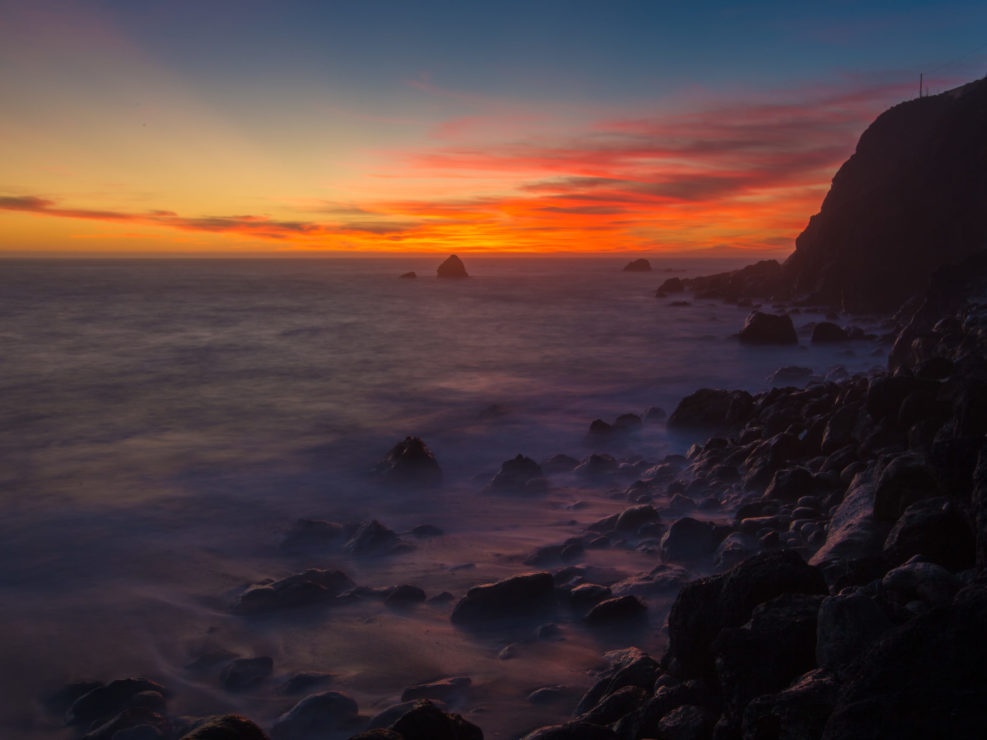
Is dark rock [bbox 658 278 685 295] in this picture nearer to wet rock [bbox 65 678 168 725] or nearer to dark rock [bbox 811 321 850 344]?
dark rock [bbox 811 321 850 344]

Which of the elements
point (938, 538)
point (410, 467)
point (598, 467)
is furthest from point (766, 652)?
point (410, 467)

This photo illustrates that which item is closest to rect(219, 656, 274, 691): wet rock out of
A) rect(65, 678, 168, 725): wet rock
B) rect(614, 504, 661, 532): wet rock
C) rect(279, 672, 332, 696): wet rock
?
rect(279, 672, 332, 696): wet rock

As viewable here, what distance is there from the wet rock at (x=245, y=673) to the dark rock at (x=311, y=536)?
2.93 meters

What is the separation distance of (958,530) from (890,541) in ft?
1.57

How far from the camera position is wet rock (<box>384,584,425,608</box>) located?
7395 millimetres

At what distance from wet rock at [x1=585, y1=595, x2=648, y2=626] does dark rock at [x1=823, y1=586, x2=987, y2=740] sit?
3.57m

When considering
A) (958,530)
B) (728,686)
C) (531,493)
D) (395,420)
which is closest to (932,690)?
(728,686)

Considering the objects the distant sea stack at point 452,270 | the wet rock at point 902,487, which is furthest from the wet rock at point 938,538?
the distant sea stack at point 452,270

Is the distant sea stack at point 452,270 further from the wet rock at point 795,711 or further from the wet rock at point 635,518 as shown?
the wet rock at point 795,711

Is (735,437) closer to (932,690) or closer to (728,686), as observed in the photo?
(728,686)

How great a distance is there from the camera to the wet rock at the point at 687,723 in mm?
3957

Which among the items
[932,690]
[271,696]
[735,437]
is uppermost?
[932,690]

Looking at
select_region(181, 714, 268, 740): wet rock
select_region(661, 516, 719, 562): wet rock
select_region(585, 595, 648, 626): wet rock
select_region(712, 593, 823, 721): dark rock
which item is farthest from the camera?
select_region(661, 516, 719, 562): wet rock

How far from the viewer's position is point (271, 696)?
5859mm
